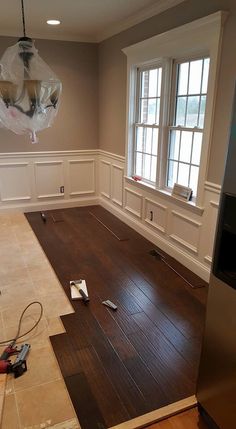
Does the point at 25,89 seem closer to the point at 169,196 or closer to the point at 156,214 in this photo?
the point at 169,196

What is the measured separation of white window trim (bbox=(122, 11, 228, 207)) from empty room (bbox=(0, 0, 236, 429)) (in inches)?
0.6

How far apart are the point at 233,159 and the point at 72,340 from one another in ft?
5.47

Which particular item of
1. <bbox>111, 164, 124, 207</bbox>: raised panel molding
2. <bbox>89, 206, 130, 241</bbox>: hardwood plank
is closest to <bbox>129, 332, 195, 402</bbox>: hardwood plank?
<bbox>89, 206, 130, 241</bbox>: hardwood plank

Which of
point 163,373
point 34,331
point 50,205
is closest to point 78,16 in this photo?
point 50,205

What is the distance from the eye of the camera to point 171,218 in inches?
139

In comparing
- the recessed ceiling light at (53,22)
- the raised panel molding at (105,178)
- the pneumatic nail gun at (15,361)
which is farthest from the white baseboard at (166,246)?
the recessed ceiling light at (53,22)

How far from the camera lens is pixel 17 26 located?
410 cm

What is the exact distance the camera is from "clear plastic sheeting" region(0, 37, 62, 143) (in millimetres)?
2230

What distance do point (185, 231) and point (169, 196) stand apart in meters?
0.42

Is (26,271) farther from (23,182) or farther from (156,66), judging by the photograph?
(156,66)

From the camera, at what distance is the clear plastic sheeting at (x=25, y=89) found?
2.23m

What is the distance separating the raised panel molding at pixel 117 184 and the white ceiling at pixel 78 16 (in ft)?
5.84

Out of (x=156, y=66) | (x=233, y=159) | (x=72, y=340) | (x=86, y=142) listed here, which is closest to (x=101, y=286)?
(x=72, y=340)

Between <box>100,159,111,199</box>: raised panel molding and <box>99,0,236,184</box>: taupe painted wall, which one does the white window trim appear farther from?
<box>100,159,111,199</box>: raised panel molding
